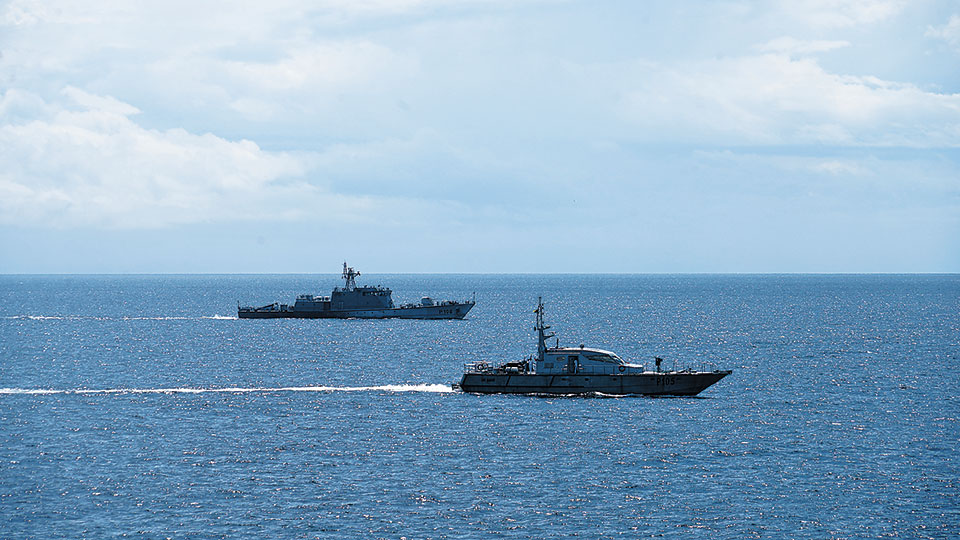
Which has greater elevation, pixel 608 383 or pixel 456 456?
pixel 608 383

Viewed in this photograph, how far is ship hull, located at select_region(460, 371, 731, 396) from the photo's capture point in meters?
93.6

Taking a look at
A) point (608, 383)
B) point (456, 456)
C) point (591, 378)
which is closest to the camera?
point (456, 456)

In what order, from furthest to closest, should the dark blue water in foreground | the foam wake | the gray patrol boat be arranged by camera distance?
the foam wake, the gray patrol boat, the dark blue water in foreground

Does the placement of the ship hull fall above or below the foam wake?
above

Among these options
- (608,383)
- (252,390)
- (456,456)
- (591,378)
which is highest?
(591,378)

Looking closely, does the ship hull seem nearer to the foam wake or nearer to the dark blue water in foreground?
the dark blue water in foreground

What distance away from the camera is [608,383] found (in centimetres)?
9369

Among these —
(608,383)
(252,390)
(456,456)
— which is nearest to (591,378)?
(608,383)

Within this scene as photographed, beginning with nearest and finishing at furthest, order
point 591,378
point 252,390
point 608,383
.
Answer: point 591,378 < point 608,383 < point 252,390

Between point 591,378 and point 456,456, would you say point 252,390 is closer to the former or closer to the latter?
point 591,378

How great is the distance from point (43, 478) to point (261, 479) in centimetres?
1306

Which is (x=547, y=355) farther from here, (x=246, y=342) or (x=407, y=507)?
(x=246, y=342)

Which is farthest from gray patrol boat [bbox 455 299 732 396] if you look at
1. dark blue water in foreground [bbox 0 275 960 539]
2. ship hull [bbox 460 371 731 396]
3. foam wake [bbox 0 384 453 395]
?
foam wake [bbox 0 384 453 395]

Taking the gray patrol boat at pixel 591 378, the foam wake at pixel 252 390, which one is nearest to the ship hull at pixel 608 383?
the gray patrol boat at pixel 591 378
